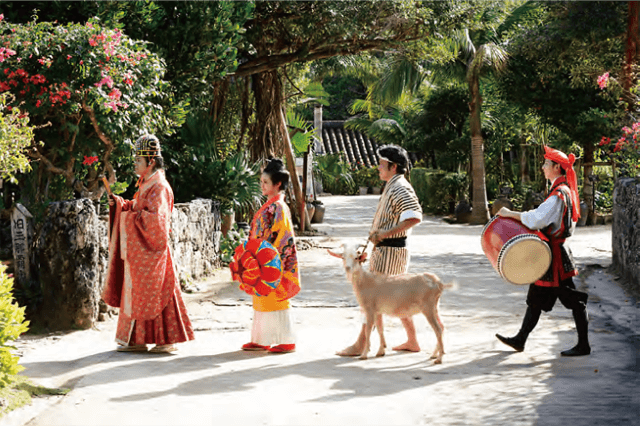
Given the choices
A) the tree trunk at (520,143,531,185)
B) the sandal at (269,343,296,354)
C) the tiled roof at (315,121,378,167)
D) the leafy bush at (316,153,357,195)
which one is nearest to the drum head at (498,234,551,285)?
the sandal at (269,343,296,354)

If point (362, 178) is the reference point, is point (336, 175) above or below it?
above

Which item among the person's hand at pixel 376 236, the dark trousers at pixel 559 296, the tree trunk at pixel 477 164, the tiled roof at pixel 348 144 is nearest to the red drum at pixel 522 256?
the dark trousers at pixel 559 296

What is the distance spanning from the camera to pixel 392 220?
21.4 ft

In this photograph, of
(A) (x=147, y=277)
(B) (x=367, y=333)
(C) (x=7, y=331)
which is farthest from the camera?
(A) (x=147, y=277)

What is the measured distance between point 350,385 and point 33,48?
4836 millimetres

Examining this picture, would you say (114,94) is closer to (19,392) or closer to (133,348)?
(133,348)

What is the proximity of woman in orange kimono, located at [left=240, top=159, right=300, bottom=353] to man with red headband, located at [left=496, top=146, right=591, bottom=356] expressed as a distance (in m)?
1.78

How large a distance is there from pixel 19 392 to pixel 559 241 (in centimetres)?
413

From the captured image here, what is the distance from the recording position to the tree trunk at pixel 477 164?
2194cm

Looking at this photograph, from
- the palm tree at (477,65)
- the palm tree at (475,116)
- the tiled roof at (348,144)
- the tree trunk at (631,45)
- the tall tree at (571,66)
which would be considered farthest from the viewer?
the tiled roof at (348,144)

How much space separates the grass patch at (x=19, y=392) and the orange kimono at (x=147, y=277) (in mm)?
1236

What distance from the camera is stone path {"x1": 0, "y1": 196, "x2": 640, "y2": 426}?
495 centimetres

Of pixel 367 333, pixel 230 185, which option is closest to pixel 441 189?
pixel 230 185

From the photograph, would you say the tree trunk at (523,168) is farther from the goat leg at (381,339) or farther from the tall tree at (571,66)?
the goat leg at (381,339)
